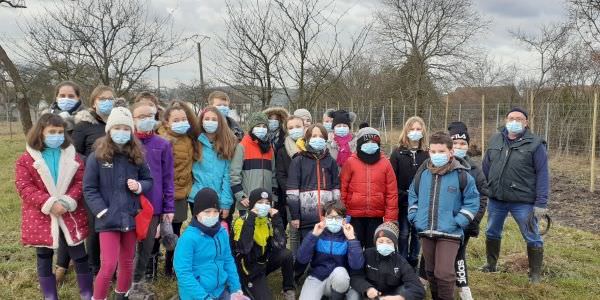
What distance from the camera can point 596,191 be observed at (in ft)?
31.9

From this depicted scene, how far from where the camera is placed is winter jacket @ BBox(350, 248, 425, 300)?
3814 mm

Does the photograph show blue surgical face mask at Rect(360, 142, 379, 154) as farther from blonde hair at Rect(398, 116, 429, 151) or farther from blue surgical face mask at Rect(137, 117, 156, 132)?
blue surgical face mask at Rect(137, 117, 156, 132)

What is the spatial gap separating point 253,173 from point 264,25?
599cm

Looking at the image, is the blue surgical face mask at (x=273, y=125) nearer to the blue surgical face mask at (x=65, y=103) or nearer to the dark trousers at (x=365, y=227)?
the dark trousers at (x=365, y=227)

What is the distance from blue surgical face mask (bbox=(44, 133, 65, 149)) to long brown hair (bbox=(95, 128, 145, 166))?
284mm

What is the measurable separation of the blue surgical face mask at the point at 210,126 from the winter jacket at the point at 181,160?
183 millimetres

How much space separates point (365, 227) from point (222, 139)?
1633mm

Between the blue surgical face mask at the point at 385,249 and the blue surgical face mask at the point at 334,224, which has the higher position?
the blue surgical face mask at the point at 334,224

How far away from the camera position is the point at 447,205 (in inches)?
154

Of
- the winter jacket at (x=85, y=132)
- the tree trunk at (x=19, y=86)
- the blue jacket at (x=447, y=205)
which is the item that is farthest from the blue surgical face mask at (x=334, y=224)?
the tree trunk at (x=19, y=86)

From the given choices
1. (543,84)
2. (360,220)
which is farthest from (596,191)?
(543,84)

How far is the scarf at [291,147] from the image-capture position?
4.65 meters

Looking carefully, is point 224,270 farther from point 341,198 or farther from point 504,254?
point 504,254

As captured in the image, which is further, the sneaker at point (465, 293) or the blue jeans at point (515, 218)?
the blue jeans at point (515, 218)
